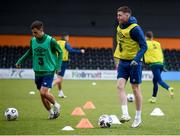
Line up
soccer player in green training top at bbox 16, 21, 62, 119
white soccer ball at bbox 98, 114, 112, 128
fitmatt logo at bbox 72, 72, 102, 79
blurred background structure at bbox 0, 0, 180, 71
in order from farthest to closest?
blurred background structure at bbox 0, 0, 180, 71
fitmatt logo at bbox 72, 72, 102, 79
soccer player in green training top at bbox 16, 21, 62, 119
white soccer ball at bbox 98, 114, 112, 128

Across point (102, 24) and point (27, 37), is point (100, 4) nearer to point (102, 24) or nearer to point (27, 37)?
point (102, 24)

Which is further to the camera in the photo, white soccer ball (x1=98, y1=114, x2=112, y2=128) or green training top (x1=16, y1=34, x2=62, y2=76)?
green training top (x1=16, y1=34, x2=62, y2=76)

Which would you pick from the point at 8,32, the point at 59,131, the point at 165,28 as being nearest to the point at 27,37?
the point at 8,32

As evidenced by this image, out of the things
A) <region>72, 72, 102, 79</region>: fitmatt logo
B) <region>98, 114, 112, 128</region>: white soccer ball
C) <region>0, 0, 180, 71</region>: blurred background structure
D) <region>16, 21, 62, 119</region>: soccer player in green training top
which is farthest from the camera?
<region>0, 0, 180, 71</region>: blurred background structure

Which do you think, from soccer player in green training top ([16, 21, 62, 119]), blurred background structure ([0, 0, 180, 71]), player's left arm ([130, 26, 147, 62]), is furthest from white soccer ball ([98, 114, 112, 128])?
blurred background structure ([0, 0, 180, 71])

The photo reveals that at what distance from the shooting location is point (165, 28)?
41.7m

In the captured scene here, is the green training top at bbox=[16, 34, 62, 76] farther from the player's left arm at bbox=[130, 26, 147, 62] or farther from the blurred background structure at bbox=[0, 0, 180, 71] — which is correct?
the blurred background structure at bbox=[0, 0, 180, 71]

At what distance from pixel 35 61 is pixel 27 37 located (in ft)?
95.4

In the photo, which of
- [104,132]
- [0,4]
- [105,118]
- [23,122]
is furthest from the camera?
[0,4]

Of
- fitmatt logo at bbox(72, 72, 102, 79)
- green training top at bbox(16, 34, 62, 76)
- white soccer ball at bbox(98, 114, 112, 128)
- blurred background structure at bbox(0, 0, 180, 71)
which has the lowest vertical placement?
white soccer ball at bbox(98, 114, 112, 128)

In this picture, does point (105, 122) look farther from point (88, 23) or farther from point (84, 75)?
point (88, 23)

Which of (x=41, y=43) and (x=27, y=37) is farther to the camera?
(x=27, y=37)

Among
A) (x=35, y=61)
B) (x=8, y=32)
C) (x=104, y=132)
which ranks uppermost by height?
(x=8, y=32)

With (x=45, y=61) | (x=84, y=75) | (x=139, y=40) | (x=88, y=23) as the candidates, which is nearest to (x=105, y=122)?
(x=139, y=40)
